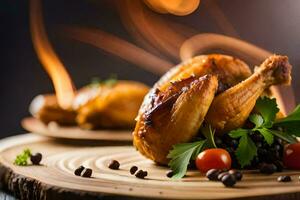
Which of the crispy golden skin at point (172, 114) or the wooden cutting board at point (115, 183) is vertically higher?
the crispy golden skin at point (172, 114)

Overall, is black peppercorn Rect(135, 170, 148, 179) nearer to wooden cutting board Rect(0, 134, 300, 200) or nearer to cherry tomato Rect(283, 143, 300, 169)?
wooden cutting board Rect(0, 134, 300, 200)

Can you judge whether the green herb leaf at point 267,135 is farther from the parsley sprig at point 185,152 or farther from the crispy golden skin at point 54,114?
the crispy golden skin at point 54,114

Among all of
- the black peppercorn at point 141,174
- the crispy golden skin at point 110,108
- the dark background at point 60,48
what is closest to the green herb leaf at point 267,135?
the black peppercorn at point 141,174

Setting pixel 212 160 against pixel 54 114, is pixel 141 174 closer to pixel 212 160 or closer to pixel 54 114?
pixel 212 160

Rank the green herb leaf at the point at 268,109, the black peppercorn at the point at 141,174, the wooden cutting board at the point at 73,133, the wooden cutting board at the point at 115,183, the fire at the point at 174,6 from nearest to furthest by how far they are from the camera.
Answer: the wooden cutting board at the point at 115,183 → the black peppercorn at the point at 141,174 → the green herb leaf at the point at 268,109 → the wooden cutting board at the point at 73,133 → the fire at the point at 174,6

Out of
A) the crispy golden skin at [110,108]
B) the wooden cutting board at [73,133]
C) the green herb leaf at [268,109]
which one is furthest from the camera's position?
the crispy golden skin at [110,108]

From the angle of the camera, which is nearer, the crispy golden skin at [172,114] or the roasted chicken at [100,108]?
the crispy golden skin at [172,114]
